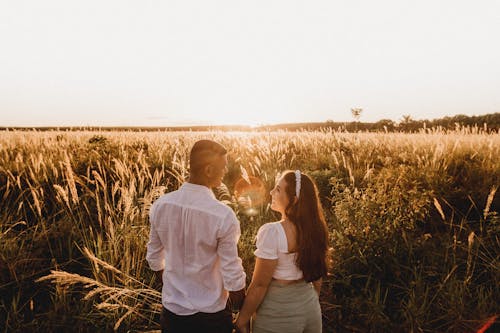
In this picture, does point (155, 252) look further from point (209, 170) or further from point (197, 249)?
point (209, 170)

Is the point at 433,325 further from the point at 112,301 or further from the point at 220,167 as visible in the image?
the point at 112,301

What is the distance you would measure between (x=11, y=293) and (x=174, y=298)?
2734 millimetres

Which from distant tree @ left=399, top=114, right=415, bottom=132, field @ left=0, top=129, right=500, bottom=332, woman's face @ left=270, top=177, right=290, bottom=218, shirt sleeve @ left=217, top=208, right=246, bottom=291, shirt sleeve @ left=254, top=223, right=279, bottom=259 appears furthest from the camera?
distant tree @ left=399, top=114, right=415, bottom=132

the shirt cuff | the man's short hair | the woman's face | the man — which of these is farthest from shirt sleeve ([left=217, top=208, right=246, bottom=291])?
the shirt cuff

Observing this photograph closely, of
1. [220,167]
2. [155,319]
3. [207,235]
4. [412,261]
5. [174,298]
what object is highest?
[220,167]

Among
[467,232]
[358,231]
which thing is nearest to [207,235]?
[358,231]

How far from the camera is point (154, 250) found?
262cm

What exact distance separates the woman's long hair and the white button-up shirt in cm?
44

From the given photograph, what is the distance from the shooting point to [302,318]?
2574 mm

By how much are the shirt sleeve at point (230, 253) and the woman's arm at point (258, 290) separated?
7.6 inches

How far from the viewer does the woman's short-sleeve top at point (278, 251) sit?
2498mm

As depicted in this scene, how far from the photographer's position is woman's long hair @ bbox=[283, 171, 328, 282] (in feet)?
8.36

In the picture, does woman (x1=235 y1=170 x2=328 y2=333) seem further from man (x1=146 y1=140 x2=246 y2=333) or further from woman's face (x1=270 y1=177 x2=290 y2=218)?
man (x1=146 y1=140 x2=246 y2=333)

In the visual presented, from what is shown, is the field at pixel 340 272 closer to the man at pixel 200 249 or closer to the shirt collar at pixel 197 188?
the man at pixel 200 249
